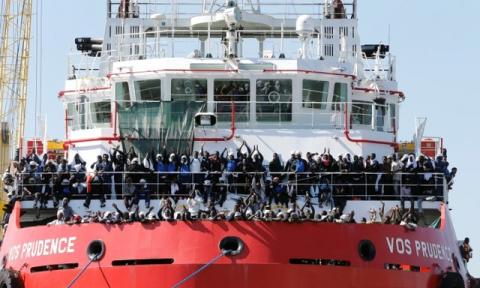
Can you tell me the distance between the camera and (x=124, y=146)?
131 ft

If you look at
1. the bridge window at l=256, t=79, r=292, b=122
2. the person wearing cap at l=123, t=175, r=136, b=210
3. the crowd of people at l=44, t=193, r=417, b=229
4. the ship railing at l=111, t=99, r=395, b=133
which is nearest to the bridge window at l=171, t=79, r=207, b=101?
the ship railing at l=111, t=99, r=395, b=133

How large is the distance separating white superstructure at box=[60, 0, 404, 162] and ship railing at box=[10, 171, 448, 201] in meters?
2.36

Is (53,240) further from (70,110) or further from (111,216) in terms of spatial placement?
(70,110)

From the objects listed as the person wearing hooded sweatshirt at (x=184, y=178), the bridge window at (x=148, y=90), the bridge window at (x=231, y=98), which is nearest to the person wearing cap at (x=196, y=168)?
the person wearing hooded sweatshirt at (x=184, y=178)

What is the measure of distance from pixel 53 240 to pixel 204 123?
6.08 m

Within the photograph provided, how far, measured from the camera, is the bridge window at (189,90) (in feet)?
135

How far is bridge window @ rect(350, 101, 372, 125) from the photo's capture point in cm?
4259

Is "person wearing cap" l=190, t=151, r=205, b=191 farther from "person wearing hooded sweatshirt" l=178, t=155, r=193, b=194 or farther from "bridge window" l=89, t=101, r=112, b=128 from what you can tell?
"bridge window" l=89, t=101, r=112, b=128

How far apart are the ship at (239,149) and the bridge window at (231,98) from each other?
0.09ft

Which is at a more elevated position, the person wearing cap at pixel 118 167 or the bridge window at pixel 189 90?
the bridge window at pixel 189 90

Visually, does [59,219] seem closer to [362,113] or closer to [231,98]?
[231,98]

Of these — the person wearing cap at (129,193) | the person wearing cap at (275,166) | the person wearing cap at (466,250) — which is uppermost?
the person wearing cap at (275,166)

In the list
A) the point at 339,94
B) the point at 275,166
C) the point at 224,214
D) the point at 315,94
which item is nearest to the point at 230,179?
the point at 275,166

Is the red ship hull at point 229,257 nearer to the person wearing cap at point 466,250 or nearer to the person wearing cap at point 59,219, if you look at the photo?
the person wearing cap at point 59,219
